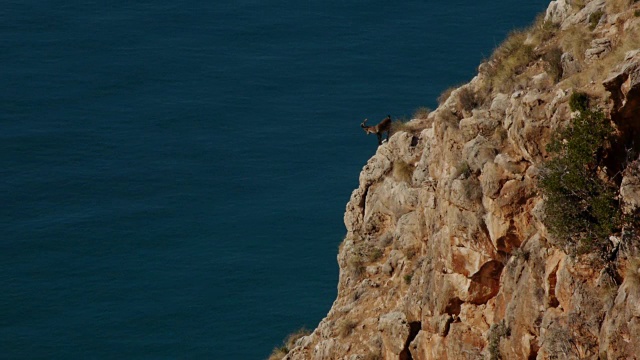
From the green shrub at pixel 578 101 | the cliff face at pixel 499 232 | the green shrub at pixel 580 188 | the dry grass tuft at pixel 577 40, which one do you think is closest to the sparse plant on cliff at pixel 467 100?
the cliff face at pixel 499 232

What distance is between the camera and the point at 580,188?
81.4ft

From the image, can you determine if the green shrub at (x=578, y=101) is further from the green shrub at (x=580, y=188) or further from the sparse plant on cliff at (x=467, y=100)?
the sparse plant on cliff at (x=467, y=100)

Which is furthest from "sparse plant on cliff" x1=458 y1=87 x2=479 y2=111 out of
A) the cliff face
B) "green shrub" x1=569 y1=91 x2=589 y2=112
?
"green shrub" x1=569 y1=91 x2=589 y2=112

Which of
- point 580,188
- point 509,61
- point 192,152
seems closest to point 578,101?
point 580,188

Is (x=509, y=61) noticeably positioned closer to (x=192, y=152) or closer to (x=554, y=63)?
(x=554, y=63)

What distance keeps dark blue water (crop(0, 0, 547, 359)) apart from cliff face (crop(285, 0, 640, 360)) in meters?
42.1

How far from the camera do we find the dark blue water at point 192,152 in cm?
8594

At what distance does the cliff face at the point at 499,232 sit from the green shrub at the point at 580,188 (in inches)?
10.0

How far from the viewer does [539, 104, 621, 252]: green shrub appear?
24.4 metres

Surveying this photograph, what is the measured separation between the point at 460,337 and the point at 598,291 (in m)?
6.57

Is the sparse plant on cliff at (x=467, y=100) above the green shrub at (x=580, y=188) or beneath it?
above

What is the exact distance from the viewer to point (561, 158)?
25.2 meters

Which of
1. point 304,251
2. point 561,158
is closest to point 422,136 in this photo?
point 561,158

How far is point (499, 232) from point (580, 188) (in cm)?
359
